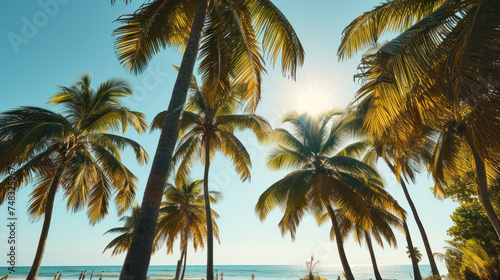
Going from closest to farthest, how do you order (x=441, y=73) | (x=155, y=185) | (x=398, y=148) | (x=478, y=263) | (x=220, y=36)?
(x=155, y=185)
(x=441, y=73)
(x=398, y=148)
(x=220, y=36)
(x=478, y=263)

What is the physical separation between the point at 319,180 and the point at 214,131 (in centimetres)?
536

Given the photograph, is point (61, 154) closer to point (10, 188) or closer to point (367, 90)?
point (10, 188)

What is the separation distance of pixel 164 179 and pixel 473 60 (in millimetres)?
4436

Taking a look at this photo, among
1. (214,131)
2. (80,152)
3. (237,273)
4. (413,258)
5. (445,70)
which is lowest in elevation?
(237,273)

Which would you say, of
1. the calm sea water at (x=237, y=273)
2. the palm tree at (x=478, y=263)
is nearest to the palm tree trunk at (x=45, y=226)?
the palm tree at (x=478, y=263)

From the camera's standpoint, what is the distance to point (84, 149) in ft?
31.5

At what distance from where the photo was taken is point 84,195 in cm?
970

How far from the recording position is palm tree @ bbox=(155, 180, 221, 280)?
57.5 ft

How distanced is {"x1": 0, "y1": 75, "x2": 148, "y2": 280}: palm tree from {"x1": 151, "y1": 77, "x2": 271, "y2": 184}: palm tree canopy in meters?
1.93

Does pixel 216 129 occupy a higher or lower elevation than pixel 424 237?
higher

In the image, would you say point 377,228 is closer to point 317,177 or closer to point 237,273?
point 317,177

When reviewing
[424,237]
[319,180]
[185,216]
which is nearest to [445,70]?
[319,180]

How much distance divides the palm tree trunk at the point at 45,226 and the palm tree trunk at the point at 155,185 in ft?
22.8

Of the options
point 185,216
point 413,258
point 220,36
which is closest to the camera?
point 220,36
